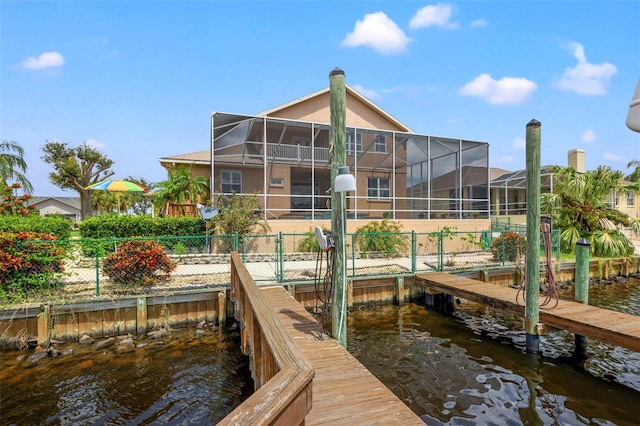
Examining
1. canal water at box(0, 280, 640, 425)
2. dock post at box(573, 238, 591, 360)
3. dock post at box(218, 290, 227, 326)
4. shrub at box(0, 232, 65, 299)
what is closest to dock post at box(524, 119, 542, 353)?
canal water at box(0, 280, 640, 425)

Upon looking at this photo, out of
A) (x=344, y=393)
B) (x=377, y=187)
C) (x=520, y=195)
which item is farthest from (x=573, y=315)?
(x=520, y=195)

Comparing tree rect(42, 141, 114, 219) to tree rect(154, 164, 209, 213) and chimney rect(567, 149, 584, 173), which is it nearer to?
tree rect(154, 164, 209, 213)

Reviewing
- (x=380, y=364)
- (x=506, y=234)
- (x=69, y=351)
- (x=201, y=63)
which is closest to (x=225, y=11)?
(x=201, y=63)

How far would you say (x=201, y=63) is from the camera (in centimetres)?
1112

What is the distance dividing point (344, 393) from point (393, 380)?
2.22m

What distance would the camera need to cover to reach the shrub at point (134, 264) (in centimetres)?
783

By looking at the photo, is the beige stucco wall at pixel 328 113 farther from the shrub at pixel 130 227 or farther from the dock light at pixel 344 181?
the dock light at pixel 344 181

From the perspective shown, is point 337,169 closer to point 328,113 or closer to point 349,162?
point 349,162

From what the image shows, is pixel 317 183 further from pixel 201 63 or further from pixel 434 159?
pixel 201 63

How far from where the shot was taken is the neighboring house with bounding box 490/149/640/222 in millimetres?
23875

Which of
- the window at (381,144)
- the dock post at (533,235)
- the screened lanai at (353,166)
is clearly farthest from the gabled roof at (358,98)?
the dock post at (533,235)

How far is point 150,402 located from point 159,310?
9.54ft

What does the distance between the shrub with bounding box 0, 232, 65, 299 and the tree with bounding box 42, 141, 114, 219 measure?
97.1 ft

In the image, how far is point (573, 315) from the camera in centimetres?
600
